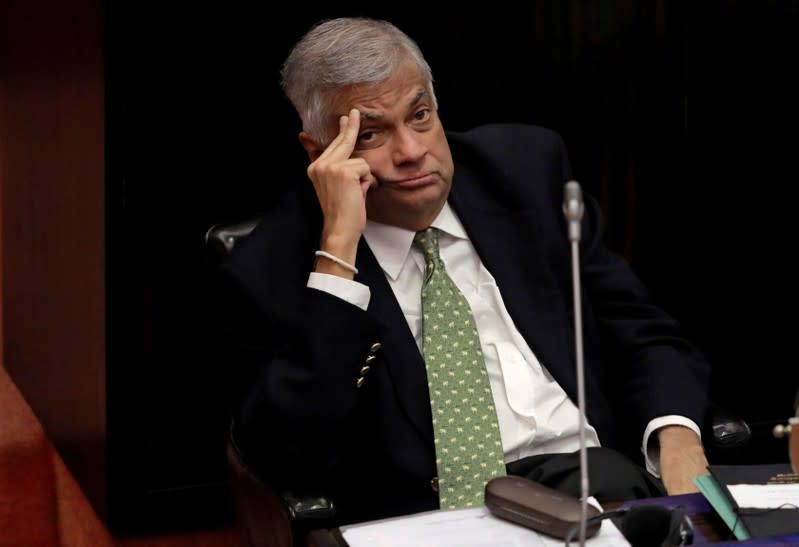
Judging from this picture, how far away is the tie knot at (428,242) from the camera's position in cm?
205

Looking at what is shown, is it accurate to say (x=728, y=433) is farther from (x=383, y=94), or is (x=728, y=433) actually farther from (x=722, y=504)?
(x=383, y=94)

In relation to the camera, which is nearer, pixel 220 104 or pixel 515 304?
pixel 515 304

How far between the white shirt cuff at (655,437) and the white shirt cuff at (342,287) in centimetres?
57

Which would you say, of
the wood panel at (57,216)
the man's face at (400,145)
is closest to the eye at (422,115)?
the man's face at (400,145)

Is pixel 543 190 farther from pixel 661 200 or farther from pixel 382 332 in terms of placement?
pixel 661 200

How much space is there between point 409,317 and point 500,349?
0.57 ft

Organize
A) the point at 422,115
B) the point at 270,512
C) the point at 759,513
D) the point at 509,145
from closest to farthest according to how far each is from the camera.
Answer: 1. the point at 759,513
2. the point at 270,512
3. the point at 422,115
4. the point at 509,145

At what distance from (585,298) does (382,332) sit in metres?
0.46

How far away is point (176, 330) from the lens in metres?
2.85

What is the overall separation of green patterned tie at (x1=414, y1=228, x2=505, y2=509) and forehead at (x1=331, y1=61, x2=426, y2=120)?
309 mm

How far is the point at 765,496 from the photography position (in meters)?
1.37

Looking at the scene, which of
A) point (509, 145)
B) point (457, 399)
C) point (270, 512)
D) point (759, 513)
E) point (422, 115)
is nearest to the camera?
point (759, 513)

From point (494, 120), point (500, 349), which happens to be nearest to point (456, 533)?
point (500, 349)

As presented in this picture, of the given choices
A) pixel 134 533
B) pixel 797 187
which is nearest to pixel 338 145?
pixel 134 533
